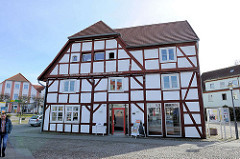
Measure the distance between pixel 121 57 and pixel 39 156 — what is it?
31.1 feet

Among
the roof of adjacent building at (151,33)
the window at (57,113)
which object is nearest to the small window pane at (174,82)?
the roof of adjacent building at (151,33)

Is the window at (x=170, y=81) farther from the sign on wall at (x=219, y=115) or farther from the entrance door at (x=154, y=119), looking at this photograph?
the sign on wall at (x=219, y=115)

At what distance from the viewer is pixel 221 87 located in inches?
1192

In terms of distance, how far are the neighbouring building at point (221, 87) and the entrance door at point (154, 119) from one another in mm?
22805

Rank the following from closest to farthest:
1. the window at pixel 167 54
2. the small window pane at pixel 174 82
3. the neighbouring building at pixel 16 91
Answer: the small window pane at pixel 174 82 → the window at pixel 167 54 → the neighbouring building at pixel 16 91

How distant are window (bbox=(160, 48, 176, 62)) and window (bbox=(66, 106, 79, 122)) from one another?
8895mm

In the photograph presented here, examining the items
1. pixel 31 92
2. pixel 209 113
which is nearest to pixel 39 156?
pixel 209 113

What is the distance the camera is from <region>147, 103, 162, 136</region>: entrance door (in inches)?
464

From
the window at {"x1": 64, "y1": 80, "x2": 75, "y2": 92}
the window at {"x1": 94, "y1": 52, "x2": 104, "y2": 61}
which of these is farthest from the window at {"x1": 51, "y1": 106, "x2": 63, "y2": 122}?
the window at {"x1": 94, "y1": 52, "x2": 104, "y2": 61}

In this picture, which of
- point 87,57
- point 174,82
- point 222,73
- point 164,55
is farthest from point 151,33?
point 222,73

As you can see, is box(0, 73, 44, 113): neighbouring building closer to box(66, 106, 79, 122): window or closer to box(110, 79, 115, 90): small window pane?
box(66, 106, 79, 122): window

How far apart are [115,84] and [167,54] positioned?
17.1 feet

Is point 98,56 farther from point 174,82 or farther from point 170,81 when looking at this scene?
point 174,82

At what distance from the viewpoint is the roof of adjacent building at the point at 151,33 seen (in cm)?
1298
